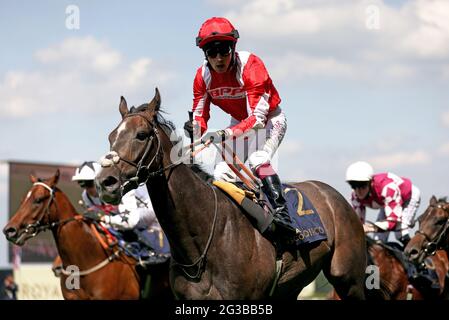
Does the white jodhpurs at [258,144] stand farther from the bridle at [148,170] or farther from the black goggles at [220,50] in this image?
the black goggles at [220,50]

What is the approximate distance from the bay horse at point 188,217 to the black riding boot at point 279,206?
18 centimetres

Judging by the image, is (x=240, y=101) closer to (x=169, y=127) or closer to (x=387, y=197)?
(x=169, y=127)

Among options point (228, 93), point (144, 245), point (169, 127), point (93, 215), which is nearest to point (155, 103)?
point (169, 127)

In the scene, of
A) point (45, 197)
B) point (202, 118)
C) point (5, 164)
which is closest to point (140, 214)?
point (45, 197)

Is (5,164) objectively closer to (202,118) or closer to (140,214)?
(140,214)

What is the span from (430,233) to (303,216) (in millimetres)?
3785

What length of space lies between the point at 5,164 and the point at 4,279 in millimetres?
2926

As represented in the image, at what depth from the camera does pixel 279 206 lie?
657cm

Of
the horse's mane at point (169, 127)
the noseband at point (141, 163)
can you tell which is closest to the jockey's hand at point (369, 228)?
the horse's mane at point (169, 127)

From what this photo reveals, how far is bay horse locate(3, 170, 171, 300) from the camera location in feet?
33.3

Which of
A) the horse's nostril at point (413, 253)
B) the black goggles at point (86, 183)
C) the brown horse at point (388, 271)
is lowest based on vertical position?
the brown horse at point (388, 271)

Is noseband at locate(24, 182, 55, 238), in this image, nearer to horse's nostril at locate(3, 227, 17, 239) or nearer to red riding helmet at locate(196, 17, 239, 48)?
horse's nostril at locate(3, 227, 17, 239)

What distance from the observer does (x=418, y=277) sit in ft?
34.3

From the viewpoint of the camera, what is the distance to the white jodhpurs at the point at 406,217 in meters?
10.8
